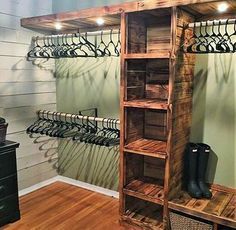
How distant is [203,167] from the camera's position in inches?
90.3

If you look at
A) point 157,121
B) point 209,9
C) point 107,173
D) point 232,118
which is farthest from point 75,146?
point 209,9

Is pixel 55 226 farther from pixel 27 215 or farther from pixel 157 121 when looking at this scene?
pixel 157 121

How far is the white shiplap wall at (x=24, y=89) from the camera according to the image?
2.71 m

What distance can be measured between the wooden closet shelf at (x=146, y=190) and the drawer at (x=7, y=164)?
1041mm

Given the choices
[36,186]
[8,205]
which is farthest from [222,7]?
[36,186]

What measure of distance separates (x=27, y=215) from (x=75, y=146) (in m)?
0.93

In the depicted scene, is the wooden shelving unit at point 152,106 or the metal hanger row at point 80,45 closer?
→ the wooden shelving unit at point 152,106

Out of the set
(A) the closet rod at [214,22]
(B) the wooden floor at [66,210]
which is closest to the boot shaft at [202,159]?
(B) the wooden floor at [66,210]

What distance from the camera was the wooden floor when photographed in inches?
97.6

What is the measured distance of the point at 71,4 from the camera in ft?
9.68

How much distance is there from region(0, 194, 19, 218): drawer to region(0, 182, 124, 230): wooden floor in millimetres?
128

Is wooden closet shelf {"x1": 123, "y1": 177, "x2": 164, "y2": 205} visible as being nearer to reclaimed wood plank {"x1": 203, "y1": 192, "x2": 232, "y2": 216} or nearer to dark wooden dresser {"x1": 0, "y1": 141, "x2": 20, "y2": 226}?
reclaimed wood plank {"x1": 203, "y1": 192, "x2": 232, "y2": 216}

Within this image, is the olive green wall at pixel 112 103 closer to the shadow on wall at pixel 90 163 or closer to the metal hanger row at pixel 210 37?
the shadow on wall at pixel 90 163

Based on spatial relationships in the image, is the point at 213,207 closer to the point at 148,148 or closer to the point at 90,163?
the point at 148,148
